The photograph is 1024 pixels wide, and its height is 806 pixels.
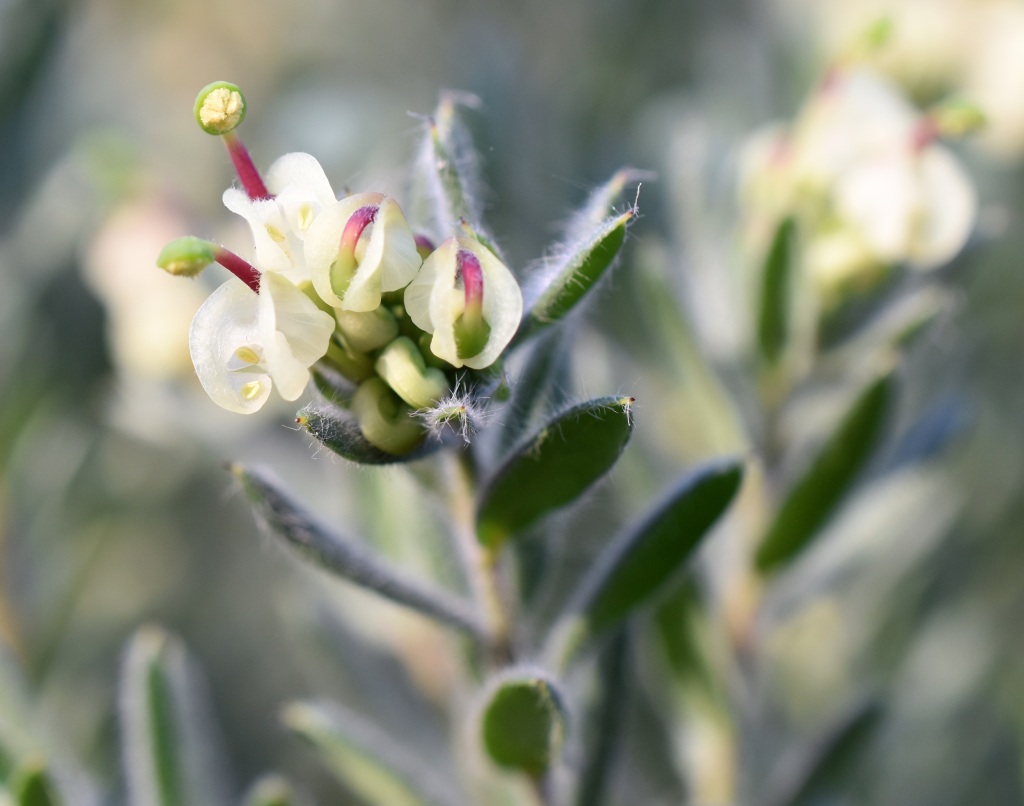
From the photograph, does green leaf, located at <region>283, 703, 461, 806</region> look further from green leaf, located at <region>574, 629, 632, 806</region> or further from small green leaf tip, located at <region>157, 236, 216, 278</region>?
small green leaf tip, located at <region>157, 236, 216, 278</region>

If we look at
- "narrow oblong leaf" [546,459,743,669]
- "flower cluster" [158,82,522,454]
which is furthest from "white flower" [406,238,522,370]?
"narrow oblong leaf" [546,459,743,669]

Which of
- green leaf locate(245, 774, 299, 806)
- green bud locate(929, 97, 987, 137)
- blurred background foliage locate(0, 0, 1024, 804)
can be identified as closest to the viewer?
green leaf locate(245, 774, 299, 806)

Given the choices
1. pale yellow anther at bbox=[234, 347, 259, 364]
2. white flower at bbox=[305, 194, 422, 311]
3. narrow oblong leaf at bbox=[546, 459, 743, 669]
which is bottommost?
narrow oblong leaf at bbox=[546, 459, 743, 669]

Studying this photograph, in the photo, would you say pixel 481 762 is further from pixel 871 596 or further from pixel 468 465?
pixel 871 596

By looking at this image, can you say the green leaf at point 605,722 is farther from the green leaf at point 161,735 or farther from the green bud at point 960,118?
the green bud at point 960,118

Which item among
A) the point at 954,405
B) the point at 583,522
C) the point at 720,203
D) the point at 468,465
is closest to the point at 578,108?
the point at 720,203

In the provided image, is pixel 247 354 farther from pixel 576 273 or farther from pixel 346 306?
pixel 576 273
